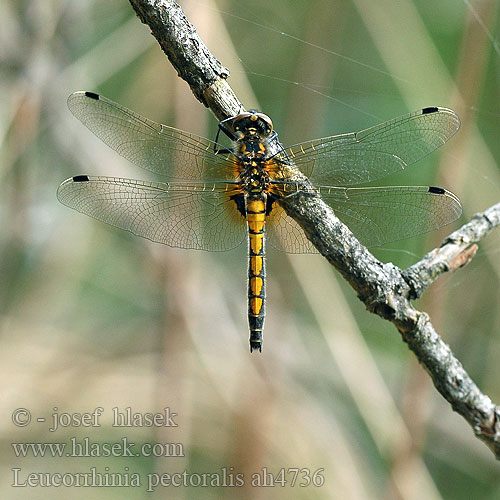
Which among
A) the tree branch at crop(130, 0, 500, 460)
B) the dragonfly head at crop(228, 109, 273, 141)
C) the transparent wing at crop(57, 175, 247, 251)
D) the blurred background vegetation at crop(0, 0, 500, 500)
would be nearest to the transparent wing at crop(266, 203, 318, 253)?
the transparent wing at crop(57, 175, 247, 251)

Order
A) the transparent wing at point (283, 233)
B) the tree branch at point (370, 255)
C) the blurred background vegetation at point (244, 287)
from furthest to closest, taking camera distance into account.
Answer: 1. the blurred background vegetation at point (244, 287)
2. the transparent wing at point (283, 233)
3. the tree branch at point (370, 255)

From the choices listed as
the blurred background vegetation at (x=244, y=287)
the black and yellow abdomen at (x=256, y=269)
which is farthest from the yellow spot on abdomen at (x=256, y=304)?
the blurred background vegetation at (x=244, y=287)

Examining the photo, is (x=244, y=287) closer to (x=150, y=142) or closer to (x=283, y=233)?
(x=283, y=233)

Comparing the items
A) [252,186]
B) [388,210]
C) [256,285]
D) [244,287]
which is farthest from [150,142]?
[244,287]

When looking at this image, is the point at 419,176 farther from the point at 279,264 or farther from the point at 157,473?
the point at 157,473

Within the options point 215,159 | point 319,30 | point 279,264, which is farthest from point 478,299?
point 215,159

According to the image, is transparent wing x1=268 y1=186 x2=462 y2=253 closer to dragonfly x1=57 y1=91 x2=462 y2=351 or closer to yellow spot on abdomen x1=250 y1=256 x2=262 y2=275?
dragonfly x1=57 y1=91 x2=462 y2=351

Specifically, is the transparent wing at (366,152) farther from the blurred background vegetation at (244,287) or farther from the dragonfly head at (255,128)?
the blurred background vegetation at (244,287)
